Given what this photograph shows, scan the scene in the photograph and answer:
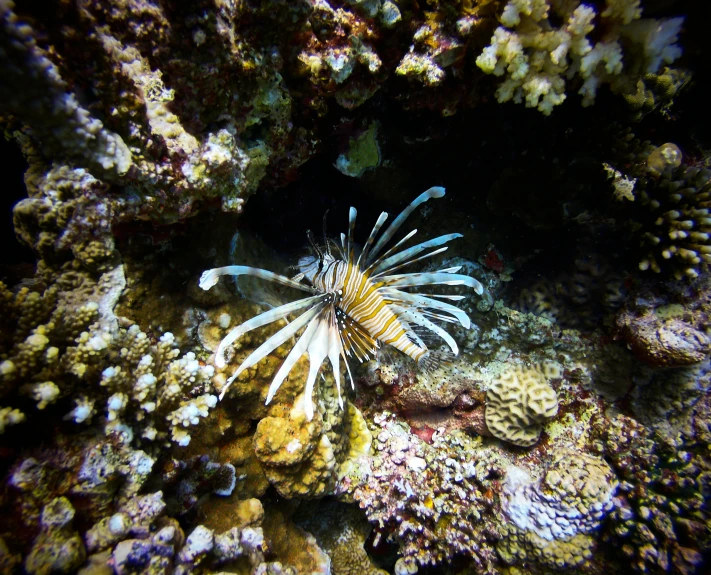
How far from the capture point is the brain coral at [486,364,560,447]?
9.72ft

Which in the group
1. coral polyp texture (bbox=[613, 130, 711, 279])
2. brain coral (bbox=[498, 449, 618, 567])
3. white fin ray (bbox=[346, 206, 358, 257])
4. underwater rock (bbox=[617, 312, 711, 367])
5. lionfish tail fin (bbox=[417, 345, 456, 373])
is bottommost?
brain coral (bbox=[498, 449, 618, 567])

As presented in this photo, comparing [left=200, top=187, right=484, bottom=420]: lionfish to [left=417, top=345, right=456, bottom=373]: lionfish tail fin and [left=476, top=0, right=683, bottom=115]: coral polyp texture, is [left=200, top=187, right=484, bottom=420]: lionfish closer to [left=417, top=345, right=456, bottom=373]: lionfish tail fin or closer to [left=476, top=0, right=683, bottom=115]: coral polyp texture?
[left=417, top=345, right=456, bottom=373]: lionfish tail fin

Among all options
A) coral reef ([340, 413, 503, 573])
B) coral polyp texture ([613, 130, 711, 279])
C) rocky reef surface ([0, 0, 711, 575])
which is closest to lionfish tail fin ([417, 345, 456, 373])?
rocky reef surface ([0, 0, 711, 575])

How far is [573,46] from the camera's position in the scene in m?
1.95

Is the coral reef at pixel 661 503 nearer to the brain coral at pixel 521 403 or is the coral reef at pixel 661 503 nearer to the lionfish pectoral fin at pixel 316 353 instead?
the brain coral at pixel 521 403

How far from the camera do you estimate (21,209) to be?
1729mm

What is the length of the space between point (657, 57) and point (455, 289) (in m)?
2.08

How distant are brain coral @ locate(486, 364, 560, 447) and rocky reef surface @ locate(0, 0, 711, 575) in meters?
0.03

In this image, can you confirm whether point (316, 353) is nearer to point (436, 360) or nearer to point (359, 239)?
point (436, 360)

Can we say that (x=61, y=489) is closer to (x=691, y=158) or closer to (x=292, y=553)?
(x=292, y=553)

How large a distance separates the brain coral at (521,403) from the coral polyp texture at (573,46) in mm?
2177

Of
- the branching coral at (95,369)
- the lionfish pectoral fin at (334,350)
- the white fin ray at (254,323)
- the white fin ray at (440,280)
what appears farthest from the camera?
the white fin ray at (440,280)

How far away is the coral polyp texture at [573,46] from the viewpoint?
187cm

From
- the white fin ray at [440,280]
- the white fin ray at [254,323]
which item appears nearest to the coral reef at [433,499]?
the white fin ray at [440,280]
